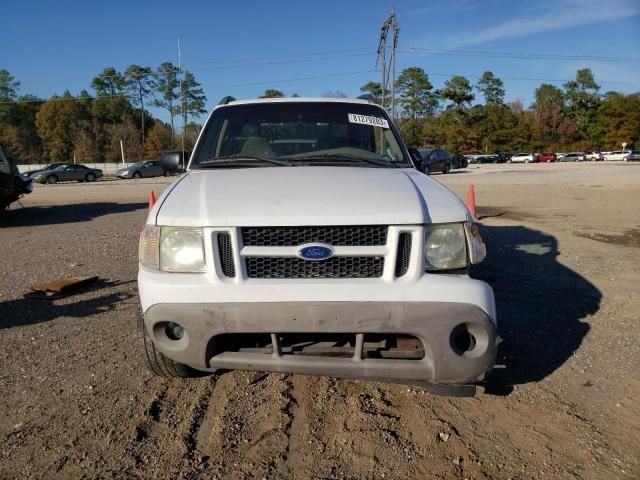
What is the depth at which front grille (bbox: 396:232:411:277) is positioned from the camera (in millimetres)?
2469

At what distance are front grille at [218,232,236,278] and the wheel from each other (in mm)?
661

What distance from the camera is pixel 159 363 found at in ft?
9.34

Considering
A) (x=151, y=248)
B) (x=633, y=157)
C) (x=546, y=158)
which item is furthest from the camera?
(x=546, y=158)

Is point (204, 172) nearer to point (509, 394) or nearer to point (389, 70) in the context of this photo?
point (509, 394)

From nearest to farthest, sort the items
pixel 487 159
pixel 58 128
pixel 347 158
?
pixel 347 158 → pixel 487 159 → pixel 58 128

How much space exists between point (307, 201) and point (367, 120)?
1928 millimetres

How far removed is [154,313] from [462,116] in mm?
82300

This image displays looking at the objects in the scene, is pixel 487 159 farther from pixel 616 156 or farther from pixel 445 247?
pixel 445 247

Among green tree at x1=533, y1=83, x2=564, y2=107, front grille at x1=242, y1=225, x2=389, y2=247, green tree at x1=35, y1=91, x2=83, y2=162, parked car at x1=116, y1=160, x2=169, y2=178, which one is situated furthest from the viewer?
green tree at x1=533, y1=83, x2=564, y2=107

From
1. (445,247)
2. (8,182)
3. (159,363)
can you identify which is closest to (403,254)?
(445,247)

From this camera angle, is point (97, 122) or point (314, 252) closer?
point (314, 252)

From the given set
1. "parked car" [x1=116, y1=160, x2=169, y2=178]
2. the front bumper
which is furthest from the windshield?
"parked car" [x1=116, y1=160, x2=169, y2=178]

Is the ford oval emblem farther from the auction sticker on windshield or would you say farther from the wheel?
the auction sticker on windshield

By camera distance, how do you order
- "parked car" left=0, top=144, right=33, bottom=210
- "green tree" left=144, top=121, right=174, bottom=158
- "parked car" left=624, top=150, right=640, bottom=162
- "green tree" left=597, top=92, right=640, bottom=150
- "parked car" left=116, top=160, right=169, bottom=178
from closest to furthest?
"parked car" left=0, top=144, right=33, bottom=210 → "parked car" left=116, top=160, right=169, bottom=178 → "parked car" left=624, top=150, right=640, bottom=162 → "green tree" left=144, top=121, right=174, bottom=158 → "green tree" left=597, top=92, right=640, bottom=150
